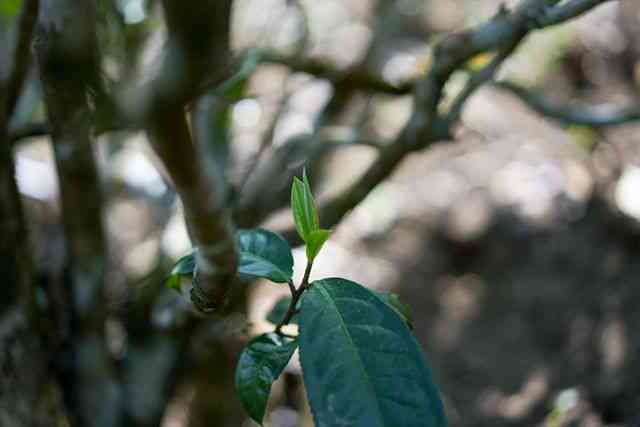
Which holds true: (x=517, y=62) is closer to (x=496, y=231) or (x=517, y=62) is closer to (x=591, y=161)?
(x=591, y=161)

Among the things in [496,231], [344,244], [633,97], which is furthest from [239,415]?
[633,97]

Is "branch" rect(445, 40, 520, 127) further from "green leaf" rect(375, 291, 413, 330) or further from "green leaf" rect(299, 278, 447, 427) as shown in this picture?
"green leaf" rect(299, 278, 447, 427)

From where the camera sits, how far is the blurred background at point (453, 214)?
1.63m

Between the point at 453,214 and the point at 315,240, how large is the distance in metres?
1.63

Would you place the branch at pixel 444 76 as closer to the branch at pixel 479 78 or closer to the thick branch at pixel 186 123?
the branch at pixel 479 78

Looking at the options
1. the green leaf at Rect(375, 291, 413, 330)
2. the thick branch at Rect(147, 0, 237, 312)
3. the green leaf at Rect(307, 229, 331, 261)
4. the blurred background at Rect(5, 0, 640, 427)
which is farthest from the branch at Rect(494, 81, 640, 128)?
the thick branch at Rect(147, 0, 237, 312)

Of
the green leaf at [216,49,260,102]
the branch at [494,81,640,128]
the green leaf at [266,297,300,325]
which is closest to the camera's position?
the green leaf at [266,297,300,325]

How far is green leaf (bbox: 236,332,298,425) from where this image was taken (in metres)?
0.75

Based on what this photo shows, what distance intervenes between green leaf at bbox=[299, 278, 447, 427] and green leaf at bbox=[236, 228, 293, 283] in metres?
0.06

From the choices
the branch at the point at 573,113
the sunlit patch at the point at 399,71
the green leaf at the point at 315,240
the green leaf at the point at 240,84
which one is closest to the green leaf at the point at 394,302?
the green leaf at the point at 315,240

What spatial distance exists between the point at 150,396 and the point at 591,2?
93 cm

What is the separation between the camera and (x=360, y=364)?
2.17 ft

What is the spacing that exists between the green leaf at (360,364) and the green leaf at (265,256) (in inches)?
2.6

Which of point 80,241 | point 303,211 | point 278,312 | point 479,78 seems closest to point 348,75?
point 479,78
